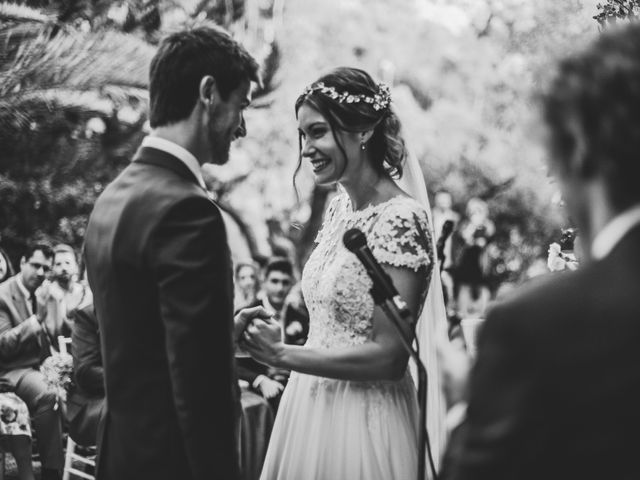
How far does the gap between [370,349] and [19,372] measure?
5196 millimetres

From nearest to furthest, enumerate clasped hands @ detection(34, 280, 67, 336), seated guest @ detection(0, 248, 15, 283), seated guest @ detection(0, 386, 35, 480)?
seated guest @ detection(0, 386, 35, 480) → clasped hands @ detection(34, 280, 67, 336) → seated guest @ detection(0, 248, 15, 283)

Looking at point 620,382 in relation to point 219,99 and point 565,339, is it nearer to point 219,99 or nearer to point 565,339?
point 565,339

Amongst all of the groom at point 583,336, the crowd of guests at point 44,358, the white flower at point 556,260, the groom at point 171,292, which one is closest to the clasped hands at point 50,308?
the crowd of guests at point 44,358

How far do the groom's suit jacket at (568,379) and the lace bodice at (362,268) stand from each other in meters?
1.80

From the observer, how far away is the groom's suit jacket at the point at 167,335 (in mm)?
2186

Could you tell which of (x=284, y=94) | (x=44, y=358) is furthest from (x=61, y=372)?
Result: (x=284, y=94)

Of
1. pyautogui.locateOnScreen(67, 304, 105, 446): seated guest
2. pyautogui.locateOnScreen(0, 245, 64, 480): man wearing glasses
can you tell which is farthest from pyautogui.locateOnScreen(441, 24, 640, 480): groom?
pyautogui.locateOnScreen(0, 245, 64, 480): man wearing glasses

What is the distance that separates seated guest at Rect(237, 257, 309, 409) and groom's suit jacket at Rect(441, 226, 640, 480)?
5.22m

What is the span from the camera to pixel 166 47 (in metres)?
2.44

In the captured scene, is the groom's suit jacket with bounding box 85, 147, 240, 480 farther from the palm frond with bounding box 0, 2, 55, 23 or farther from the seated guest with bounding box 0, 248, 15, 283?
the palm frond with bounding box 0, 2, 55, 23

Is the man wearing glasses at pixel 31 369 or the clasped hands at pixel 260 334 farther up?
the clasped hands at pixel 260 334

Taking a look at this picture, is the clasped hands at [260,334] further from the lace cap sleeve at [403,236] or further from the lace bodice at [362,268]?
the lace cap sleeve at [403,236]

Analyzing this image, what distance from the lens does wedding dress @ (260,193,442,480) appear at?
310 cm

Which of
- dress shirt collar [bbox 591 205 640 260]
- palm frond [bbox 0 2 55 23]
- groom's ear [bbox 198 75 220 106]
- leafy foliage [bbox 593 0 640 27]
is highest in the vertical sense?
palm frond [bbox 0 2 55 23]
